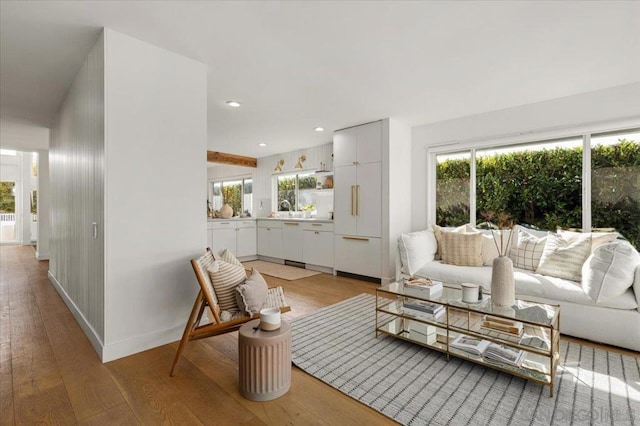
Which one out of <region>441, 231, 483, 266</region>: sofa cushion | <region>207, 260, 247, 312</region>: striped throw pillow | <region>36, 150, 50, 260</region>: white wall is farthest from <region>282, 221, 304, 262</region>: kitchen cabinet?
<region>36, 150, 50, 260</region>: white wall

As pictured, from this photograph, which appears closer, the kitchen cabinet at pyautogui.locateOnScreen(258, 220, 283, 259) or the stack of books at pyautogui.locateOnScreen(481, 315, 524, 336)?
the stack of books at pyautogui.locateOnScreen(481, 315, 524, 336)

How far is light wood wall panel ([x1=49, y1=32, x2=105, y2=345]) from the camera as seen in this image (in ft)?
7.41

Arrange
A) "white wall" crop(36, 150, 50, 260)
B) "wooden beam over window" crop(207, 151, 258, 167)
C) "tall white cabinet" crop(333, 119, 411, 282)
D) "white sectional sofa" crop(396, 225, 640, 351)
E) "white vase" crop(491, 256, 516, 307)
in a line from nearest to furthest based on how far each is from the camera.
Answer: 1. "white vase" crop(491, 256, 516, 307)
2. "white sectional sofa" crop(396, 225, 640, 351)
3. "tall white cabinet" crop(333, 119, 411, 282)
4. "white wall" crop(36, 150, 50, 260)
5. "wooden beam over window" crop(207, 151, 258, 167)

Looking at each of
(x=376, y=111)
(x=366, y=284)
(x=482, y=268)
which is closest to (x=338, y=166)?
(x=376, y=111)

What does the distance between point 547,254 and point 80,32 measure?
14.4ft

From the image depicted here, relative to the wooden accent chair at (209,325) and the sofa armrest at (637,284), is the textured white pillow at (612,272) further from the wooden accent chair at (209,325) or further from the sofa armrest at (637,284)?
the wooden accent chair at (209,325)

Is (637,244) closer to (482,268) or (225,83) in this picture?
(482,268)

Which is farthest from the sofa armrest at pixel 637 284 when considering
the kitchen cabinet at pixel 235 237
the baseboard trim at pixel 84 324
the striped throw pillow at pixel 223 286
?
the kitchen cabinet at pixel 235 237

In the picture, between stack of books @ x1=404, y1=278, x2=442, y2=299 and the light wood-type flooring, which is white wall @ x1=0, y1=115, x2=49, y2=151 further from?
stack of books @ x1=404, y1=278, x2=442, y2=299

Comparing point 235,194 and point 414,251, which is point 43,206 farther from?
point 414,251

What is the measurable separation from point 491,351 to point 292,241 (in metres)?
4.06

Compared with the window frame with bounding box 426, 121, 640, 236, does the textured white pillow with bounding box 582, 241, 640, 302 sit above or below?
below

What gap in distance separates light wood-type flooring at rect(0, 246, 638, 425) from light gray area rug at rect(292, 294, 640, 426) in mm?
179

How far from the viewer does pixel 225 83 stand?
309 centimetres
